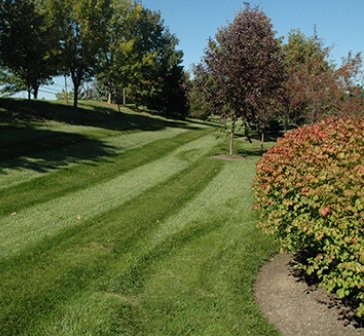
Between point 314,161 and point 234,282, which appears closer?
point 314,161

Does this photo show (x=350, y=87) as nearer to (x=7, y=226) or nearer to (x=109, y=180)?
(x=109, y=180)

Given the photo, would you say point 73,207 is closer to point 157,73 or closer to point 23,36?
point 23,36

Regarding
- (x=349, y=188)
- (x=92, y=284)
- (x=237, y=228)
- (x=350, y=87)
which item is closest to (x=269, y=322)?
(x=349, y=188)

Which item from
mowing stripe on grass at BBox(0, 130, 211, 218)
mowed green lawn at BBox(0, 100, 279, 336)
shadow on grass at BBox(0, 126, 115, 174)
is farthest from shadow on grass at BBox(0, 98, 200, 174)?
mowing stripe on grass at BBox(0, 130, 211, 218)

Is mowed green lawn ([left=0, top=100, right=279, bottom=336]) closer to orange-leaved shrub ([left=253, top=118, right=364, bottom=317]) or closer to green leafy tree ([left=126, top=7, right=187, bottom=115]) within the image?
orange-leaved shrub ([left=253, top=118, right=364, bottom=317])

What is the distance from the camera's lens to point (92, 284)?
21.1 feet

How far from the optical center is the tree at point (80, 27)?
2759 cm

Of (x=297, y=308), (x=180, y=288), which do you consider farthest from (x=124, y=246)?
(x=297, y=308)

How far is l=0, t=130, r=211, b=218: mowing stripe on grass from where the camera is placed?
10477 mm

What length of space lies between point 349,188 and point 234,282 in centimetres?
284

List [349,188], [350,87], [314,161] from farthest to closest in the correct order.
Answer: [350,87]
[314,161]
[349,188]

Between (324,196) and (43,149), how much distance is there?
46.9ft

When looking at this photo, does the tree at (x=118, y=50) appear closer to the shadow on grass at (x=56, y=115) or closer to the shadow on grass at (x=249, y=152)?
the shadow on grass at (x=56, y=115)

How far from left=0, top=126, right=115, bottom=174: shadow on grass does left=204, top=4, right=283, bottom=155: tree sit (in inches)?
242
